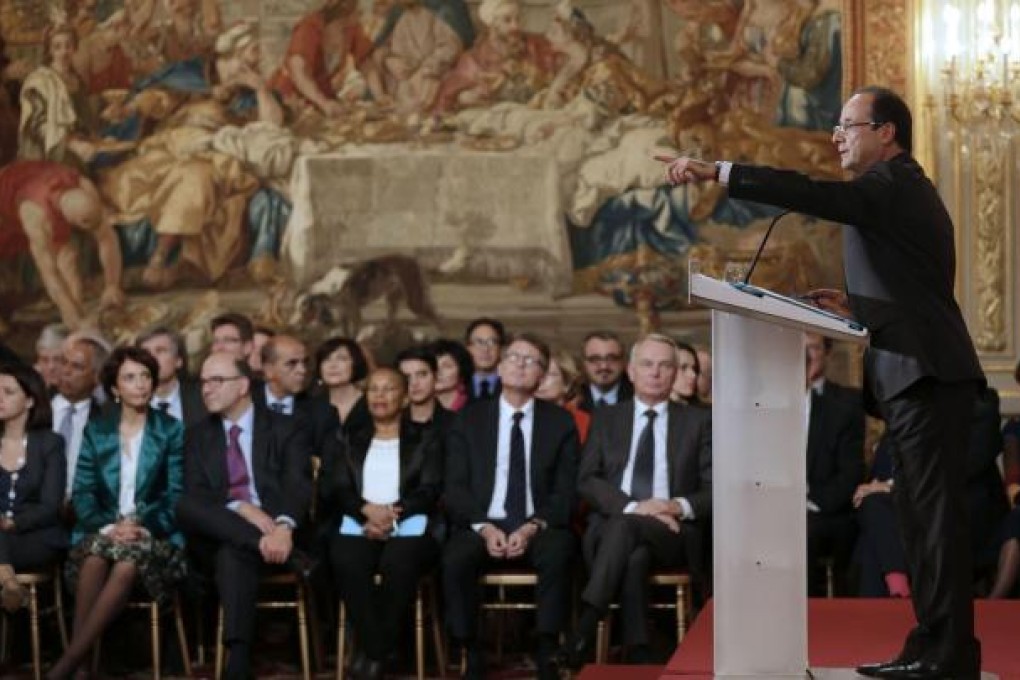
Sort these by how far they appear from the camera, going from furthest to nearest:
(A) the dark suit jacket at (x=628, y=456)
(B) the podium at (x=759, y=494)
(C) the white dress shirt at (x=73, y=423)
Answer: (C) the white dress shirt at (x=73, y=423) → (A) the dark suit jacket at (x=628, y=456) → (B) the podium at (x=759, y=494)

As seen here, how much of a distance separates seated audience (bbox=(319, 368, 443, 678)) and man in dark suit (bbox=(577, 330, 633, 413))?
1434 mm

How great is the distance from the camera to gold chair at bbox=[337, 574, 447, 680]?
27.5ft

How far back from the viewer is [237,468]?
352 inches

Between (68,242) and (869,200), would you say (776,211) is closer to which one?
(68,242)

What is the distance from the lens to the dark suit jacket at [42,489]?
8.74 m

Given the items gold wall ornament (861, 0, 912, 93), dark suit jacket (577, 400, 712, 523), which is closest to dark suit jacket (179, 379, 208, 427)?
dark suit jacket (577, 400, 712, 523)

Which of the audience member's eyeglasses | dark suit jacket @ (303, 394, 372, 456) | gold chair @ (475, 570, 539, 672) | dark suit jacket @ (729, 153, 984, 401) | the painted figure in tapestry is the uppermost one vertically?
the painted figure in tapestry

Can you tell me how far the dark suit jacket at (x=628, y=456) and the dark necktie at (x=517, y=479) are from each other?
0.93 feet

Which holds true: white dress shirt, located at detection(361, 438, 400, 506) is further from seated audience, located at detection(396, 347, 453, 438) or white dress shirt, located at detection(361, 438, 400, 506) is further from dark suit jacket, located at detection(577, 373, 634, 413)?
dark suit jacket, located at detection(577, 373, 634, 413)

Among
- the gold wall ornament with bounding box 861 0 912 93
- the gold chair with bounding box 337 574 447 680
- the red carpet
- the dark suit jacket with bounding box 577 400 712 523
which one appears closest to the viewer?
the red carpet

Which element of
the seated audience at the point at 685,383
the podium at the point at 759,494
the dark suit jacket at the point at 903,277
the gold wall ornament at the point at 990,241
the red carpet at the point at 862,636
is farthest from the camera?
the gold wall ornament at the point at 990,241

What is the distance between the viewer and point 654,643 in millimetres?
8828

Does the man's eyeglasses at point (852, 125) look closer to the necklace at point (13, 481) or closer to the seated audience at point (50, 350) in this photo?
the necklace at point (13, 481)

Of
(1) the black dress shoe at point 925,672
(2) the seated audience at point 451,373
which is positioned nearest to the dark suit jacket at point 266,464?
(2) the seated audience at point 451,373
